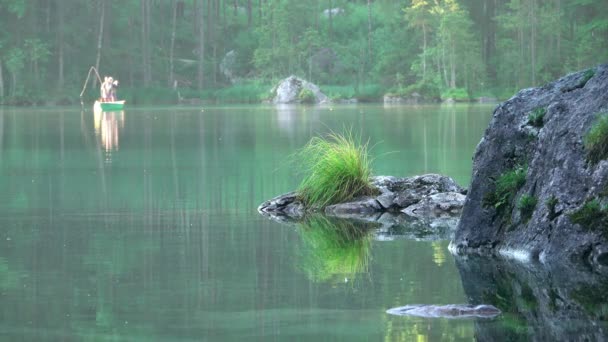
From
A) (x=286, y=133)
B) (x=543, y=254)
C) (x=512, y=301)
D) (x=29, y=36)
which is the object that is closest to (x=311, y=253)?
(x=543, y=254)

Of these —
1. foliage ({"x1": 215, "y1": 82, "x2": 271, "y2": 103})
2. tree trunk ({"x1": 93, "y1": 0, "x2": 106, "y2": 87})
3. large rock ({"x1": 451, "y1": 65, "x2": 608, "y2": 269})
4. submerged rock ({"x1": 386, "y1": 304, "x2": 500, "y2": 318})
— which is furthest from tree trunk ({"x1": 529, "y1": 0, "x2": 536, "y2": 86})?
submerged rock ({"x1": 386, "y1": 304, "x2": 500, "y2": 318})

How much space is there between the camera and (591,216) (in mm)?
11367

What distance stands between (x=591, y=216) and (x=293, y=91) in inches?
2924

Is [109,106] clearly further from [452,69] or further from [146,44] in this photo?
[452,69]

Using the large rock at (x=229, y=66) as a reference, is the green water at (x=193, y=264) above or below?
below

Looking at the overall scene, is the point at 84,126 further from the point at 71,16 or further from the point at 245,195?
the point at 71,16

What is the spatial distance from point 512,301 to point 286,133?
27609mm

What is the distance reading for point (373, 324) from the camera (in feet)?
30.8

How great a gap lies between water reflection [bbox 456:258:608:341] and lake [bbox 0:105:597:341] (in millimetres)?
46

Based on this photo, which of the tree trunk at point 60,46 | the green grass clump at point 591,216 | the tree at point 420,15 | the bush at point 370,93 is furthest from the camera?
the tree at point 420,15

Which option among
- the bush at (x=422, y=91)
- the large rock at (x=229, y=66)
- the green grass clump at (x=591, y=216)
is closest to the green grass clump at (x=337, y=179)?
the green grass clump at (x=591, y=216)

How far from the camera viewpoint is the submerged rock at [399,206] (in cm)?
1577

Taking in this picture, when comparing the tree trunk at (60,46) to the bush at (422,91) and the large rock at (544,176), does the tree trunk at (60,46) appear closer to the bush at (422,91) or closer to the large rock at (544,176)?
the bush at (422,91)

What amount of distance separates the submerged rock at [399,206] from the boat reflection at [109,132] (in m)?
10.7
